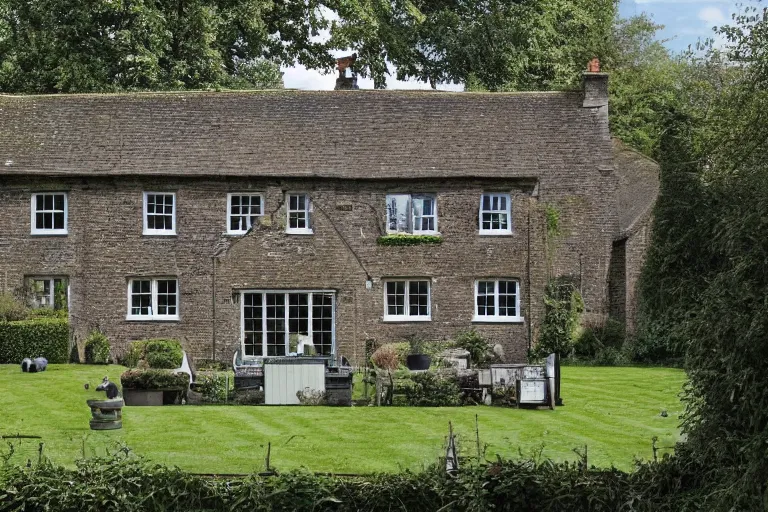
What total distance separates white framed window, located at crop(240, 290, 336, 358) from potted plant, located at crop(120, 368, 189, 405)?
9.00 m

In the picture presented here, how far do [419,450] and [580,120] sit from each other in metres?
21.9

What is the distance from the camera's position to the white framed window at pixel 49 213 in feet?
113

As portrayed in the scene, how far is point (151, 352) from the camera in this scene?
31844mm

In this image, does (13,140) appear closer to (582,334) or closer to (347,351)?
(347,351)

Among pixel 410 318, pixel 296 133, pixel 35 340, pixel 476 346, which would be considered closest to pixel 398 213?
pixel 410 318

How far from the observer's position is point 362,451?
59.9 feet

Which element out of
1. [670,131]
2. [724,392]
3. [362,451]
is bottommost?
[362,451]

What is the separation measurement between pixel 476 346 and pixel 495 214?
15.1 ft

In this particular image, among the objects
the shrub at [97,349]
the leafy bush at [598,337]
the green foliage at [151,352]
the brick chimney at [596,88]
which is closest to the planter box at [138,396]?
the green foliage at [151,352]

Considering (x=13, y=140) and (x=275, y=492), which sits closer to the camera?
(x=275, y=492)

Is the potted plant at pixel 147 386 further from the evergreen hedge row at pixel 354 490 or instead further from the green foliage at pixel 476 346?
the green foliage at pixel 476 346

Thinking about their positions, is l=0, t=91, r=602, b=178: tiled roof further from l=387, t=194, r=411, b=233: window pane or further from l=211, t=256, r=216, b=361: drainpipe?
l=211, t=256, r=216, b=361: drainpipe

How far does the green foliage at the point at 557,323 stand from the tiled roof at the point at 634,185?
3311 millimetres

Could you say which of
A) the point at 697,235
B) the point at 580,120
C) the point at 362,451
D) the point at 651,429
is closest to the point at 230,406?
the point at 362,451
